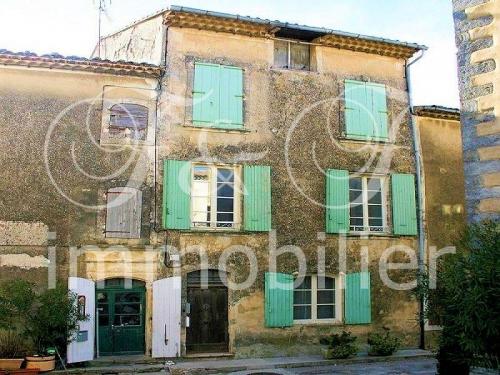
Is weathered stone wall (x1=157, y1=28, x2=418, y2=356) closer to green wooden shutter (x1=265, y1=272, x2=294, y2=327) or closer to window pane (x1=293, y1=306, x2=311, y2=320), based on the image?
green wooden shutter (x1=265, y1=272, x2=294, y2=327)

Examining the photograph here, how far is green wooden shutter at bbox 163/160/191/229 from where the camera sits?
12312mm

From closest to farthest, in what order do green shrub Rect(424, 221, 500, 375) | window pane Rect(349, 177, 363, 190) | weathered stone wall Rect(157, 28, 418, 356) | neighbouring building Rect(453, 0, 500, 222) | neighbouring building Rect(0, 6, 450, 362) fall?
green shrub Rect(424, 221, 500, 375), neighbouring building Rect(453, 0, 500, 222), neighbouring building Rect(0, 6, 450, 362), weathered stone wall Rect(157, 28, 418, 356), window pane Rect(349, 177, 363, 190)

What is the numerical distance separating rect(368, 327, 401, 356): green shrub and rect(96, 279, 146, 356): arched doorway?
5.38m

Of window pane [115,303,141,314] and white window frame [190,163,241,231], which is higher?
white window frame [190,163,241,231]

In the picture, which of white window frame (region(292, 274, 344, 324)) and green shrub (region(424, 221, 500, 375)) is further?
white window frame (region(292, 274, 344, 324))

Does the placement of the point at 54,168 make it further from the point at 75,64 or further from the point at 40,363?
the point at 40,363

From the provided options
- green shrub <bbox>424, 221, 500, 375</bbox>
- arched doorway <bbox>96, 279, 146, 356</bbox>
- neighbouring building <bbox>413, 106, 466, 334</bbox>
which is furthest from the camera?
neighbouring building <bbox>413, 106, 466, 334</bbox>

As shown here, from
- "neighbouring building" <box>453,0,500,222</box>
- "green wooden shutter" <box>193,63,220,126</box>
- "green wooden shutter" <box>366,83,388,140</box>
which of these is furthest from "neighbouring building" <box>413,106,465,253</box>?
"neighbouring building" <box>453,0,500,222</box>

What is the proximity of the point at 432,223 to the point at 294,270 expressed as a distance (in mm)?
4172

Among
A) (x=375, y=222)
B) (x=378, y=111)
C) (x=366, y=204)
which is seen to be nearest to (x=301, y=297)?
(x=375, y=222)

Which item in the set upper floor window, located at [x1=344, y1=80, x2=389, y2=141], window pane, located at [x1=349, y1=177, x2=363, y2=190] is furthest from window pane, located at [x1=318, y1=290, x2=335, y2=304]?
upper floor window, located at [x1=344, y1=80, x2=389, y2=141]

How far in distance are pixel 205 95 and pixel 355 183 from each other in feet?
14.6

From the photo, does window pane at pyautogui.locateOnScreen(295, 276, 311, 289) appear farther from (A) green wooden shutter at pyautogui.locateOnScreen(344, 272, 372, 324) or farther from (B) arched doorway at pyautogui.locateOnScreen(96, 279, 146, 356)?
(B) arched doorway at pyautogui.locateOnScreen(96, 279, 146, 356)

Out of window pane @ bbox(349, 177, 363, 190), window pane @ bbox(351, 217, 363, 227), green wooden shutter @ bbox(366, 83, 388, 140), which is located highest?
green wooden shutter @ bbox(366, 83, 388, 140)
